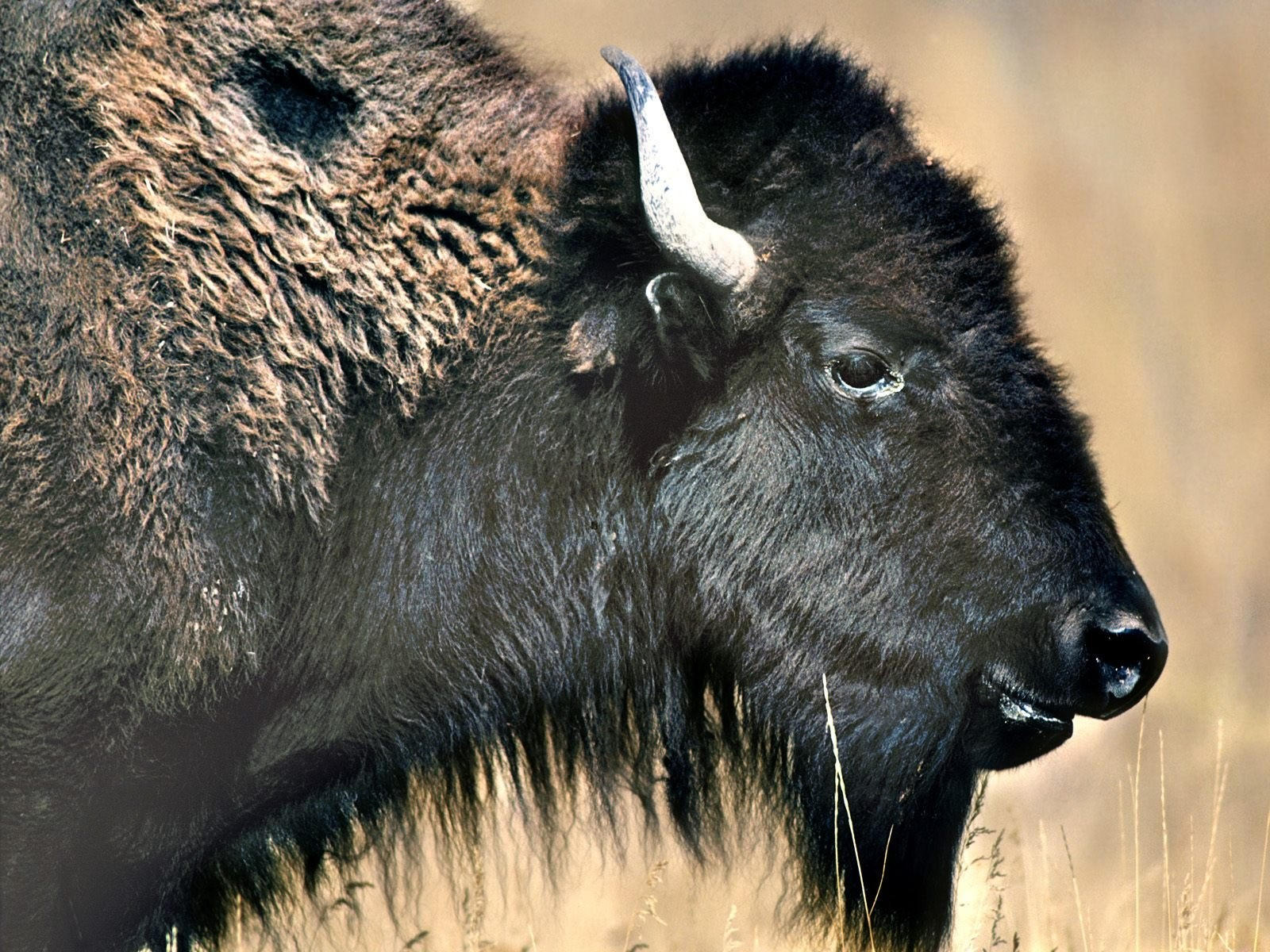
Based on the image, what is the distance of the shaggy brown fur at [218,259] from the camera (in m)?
2.71

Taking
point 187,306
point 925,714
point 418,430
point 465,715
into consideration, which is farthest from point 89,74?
point 925,714

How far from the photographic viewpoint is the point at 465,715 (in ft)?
10.3

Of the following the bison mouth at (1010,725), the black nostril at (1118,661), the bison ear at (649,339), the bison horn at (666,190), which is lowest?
the bison mouth at (1010,725)

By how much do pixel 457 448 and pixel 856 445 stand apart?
0.93 metres

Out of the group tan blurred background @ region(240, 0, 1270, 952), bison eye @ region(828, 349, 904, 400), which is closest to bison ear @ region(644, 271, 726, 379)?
bison eye @ region(828, 349, 904, 400)

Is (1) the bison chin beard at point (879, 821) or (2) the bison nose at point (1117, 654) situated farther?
(1) the bison chin beard at point (879, 821)

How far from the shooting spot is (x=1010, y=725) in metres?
3.01

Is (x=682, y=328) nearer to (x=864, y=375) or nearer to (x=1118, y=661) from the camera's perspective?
(x=864, y=375)

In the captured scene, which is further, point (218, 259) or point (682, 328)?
point (682, 328)

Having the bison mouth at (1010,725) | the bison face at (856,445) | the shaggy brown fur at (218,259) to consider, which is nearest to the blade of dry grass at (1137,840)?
the bison mouth at (1010,725)

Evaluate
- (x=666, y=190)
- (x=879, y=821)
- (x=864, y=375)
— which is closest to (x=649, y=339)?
(x=666, y=190)

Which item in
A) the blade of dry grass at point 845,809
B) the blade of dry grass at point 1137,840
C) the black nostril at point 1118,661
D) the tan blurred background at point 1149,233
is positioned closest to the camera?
the black nostril at point 1118,661

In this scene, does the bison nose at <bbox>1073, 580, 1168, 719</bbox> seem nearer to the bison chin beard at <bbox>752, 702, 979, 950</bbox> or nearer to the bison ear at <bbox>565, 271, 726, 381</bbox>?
the bison chin beard at <bbox>752, 702, 979, 950</bbox>

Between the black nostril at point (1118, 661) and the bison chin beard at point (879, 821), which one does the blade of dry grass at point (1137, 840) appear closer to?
the black nostril at point (1118, 661)
